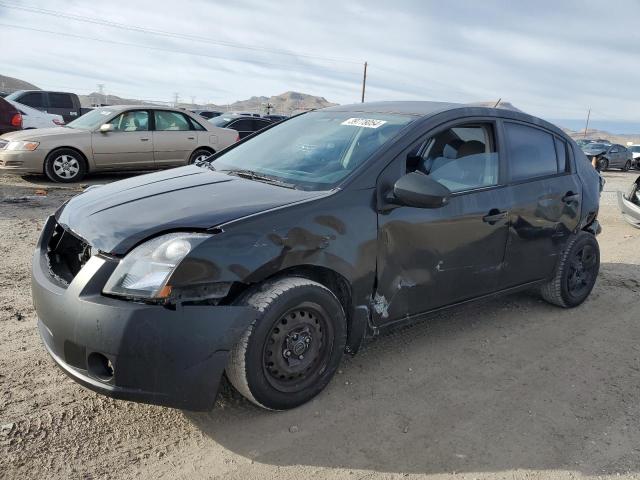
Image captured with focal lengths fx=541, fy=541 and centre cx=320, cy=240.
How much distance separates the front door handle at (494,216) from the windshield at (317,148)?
2.77ft

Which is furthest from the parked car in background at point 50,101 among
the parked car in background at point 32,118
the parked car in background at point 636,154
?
the parked car in background at point 636,154

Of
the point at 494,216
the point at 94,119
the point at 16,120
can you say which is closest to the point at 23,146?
the point at 94,119

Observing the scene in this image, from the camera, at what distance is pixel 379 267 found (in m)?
3.12

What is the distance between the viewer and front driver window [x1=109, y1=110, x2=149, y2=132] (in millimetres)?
10223

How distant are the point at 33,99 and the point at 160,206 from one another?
18909 mm

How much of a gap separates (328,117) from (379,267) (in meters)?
1.40

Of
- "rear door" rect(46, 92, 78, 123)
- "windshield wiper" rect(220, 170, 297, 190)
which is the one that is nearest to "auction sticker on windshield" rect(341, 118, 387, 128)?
"windshield wiper" rect(220, 170, 297, 190)

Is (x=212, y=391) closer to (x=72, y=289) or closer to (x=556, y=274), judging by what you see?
(x=72, y=289)

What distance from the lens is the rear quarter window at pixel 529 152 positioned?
157 inches

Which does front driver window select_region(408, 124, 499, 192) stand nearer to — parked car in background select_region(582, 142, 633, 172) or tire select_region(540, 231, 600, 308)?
tire select_region(540, 231, 600, 308)

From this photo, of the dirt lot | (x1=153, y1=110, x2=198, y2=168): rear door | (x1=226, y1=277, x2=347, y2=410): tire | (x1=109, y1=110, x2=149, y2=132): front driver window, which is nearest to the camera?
the dirt lot

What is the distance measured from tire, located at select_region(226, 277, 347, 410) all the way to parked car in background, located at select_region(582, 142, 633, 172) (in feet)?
83.9

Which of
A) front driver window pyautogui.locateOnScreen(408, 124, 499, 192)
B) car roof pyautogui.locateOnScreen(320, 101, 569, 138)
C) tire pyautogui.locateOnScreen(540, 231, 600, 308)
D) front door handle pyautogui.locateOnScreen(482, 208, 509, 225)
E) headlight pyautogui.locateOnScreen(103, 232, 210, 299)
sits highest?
car roof pyautogui.locateOnScreen(320, 101, 569, 138)

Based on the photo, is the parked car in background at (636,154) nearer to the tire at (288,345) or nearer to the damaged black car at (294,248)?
the damaged black car at (294,248)
